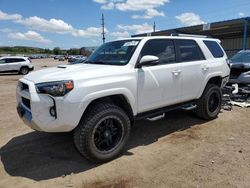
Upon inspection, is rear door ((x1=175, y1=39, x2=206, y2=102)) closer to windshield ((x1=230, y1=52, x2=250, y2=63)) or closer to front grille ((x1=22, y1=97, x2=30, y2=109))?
front grille ((x1=22, y1=97, x2=30, y2=109))

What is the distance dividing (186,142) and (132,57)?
6.09ft

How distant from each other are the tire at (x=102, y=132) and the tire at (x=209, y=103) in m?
2.44

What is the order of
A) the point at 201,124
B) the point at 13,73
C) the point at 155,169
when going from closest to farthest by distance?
the point at 155,169 < the point at 201,124 < the point at 13,73

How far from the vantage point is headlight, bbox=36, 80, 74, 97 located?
3.62 meters

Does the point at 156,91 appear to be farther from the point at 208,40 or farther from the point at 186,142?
the point at 208,40

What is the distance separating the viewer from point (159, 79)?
4.77 meters

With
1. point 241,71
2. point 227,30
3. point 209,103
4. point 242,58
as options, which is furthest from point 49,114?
point 227,30

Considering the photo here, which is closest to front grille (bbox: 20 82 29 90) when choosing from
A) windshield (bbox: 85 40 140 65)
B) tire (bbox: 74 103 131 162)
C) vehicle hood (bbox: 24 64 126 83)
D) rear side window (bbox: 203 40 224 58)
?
vehicle hood (bbox: 24 64 126 83)

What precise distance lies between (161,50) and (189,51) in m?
0.92

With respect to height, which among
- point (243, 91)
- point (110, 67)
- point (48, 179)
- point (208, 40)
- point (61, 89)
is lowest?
point (48, 179)

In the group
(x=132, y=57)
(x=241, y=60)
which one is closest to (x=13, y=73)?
(x=241, y=60)

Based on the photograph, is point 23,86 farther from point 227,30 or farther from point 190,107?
point 227,30

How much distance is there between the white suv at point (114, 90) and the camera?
3674 millimetres

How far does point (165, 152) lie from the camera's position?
14.7ft
